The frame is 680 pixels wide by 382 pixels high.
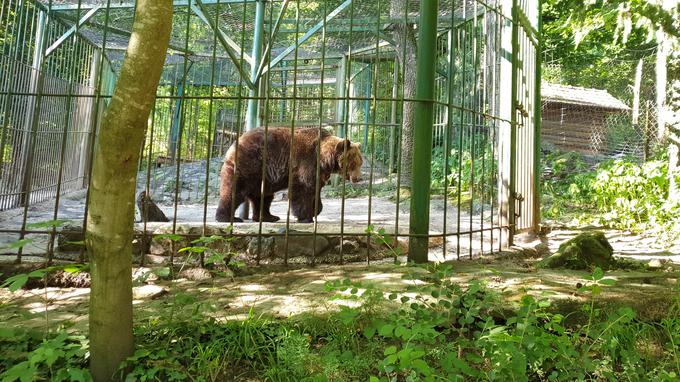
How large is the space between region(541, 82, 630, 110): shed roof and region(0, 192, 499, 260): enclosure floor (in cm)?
1108

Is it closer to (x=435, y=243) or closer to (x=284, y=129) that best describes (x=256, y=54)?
(x=284, y=129)

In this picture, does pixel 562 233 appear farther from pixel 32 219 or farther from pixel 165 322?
pixel 32 219

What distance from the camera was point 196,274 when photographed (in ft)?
14.5

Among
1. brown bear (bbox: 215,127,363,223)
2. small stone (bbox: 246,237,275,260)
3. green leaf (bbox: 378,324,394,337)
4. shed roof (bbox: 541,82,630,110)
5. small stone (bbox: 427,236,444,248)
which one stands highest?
shed roof (bbox: 541,82,630,110)

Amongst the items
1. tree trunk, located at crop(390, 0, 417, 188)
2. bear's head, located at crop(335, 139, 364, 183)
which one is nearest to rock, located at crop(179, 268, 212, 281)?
bear's head, located at crop(335, 139, 364, 183)

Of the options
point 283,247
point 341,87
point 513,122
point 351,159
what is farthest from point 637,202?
point 341,87

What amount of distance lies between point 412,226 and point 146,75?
3.01m

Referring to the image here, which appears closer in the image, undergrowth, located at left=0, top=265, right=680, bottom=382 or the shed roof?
undergrowth, located at left=0, top=265, right=680, bottom=382

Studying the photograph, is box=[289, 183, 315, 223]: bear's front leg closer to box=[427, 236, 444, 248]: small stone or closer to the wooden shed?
box=[427, 236, 444, 248]: small stone

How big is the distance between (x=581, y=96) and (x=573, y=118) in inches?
60.9

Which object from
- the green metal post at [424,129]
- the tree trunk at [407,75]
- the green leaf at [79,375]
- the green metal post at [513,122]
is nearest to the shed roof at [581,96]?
the tree trunk at [407,75]

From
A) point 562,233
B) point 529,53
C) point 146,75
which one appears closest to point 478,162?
point 562,233

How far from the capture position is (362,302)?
332 centimetres

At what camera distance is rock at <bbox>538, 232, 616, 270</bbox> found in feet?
15.9
